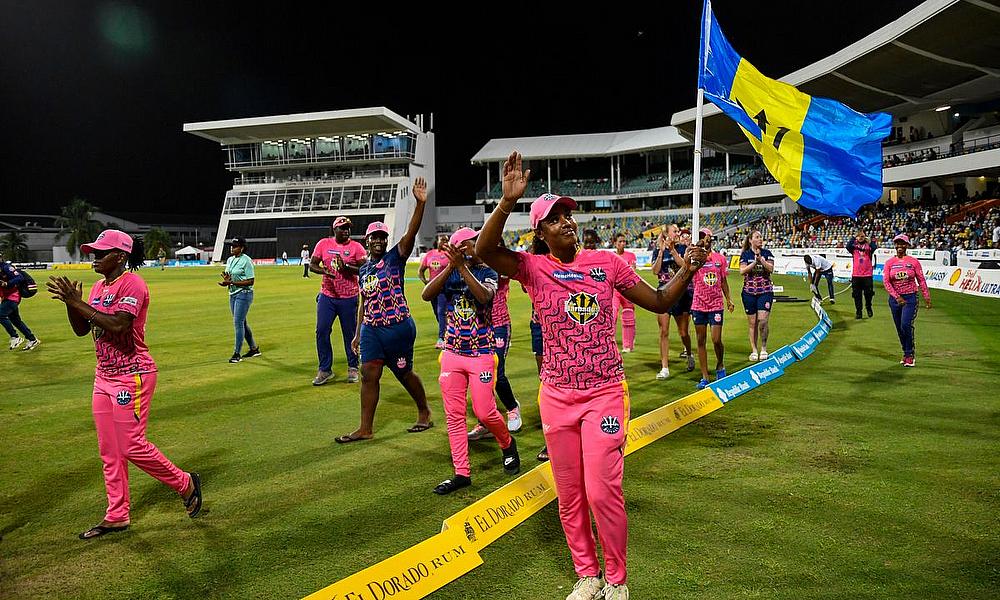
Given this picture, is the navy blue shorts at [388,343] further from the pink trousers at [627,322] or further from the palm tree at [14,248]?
A: the palm tree at [14,248]

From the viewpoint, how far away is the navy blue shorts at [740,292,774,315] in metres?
10.8

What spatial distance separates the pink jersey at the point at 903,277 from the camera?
33.5 feet

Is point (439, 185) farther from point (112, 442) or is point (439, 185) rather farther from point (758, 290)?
point (112, 442)

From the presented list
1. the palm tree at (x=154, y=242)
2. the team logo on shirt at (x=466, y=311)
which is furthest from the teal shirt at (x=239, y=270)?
the palm tree at (x=154, y=242)

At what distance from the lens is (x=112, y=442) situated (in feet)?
14.9

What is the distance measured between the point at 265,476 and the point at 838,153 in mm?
8405

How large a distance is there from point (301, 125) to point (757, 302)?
7422cm

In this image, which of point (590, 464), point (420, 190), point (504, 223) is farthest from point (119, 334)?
point (590, 464)

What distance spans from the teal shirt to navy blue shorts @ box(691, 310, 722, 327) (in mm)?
7700

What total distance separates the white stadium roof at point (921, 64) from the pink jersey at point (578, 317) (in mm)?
35556

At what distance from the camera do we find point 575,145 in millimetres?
82938

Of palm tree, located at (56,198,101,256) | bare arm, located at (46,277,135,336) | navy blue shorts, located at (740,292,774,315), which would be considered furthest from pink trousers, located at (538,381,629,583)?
palm tree, located at (56,198,101,256)

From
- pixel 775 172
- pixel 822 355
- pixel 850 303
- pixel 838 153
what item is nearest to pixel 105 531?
pixel 775 172

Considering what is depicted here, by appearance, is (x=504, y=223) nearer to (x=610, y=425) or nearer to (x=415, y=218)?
(x=610, y=425)
